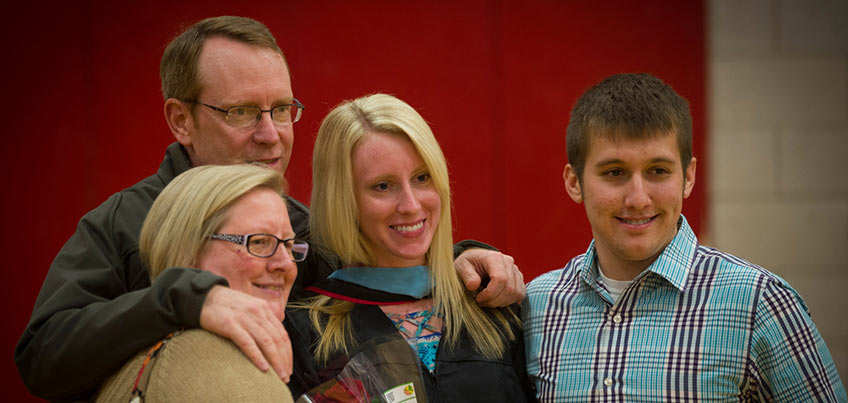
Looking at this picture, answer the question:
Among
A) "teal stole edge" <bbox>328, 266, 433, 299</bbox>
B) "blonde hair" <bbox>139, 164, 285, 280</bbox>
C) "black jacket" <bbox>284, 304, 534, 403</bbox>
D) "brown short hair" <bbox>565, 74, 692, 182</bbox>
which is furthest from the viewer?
"teal stole edge" <bbox>328, 266, 433, 299</bbox>

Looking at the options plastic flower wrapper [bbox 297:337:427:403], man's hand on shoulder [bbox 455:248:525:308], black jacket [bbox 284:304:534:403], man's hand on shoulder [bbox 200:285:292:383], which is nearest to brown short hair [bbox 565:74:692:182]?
man's hand on shoulder [bbox 455:248:525:308]

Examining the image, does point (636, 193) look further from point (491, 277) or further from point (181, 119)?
point (181, 119)

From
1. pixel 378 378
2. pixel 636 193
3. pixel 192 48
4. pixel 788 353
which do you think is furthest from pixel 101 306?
pixel 788 353

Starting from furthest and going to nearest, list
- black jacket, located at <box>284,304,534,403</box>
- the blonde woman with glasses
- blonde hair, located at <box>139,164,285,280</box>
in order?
1. black jacket, located at <box>284,304,534,403</box>
2. blonde hair, located at <box>139,164,285,280</box>
3. the blonde woman with glasses

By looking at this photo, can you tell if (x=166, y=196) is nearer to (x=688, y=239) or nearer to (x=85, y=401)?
(x=85, y=401)

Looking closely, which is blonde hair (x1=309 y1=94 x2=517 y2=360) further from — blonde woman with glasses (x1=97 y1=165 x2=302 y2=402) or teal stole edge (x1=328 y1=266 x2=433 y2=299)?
blonde woman with glasses (x1=97 y1=165 x2=302 y2=402)

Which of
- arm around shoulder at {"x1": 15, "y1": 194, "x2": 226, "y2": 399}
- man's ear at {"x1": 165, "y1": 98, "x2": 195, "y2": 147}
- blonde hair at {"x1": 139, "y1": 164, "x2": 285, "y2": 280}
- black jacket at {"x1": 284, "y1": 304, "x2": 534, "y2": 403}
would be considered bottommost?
black jacket at {"x1": 284, "y1": 304, "x2": 534, "y2": 403}

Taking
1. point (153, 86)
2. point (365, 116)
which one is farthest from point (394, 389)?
point (153, 86)

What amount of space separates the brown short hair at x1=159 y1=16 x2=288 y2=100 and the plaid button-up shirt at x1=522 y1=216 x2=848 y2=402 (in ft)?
3.71

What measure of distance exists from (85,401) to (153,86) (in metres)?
2.43

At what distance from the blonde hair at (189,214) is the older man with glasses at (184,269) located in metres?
0.07

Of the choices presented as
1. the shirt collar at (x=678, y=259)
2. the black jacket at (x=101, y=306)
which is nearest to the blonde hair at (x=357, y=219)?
the shirt collar at (x=678, y=259)

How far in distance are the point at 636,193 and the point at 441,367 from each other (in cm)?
65

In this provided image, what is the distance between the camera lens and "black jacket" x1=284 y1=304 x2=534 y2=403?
1.85 meters
